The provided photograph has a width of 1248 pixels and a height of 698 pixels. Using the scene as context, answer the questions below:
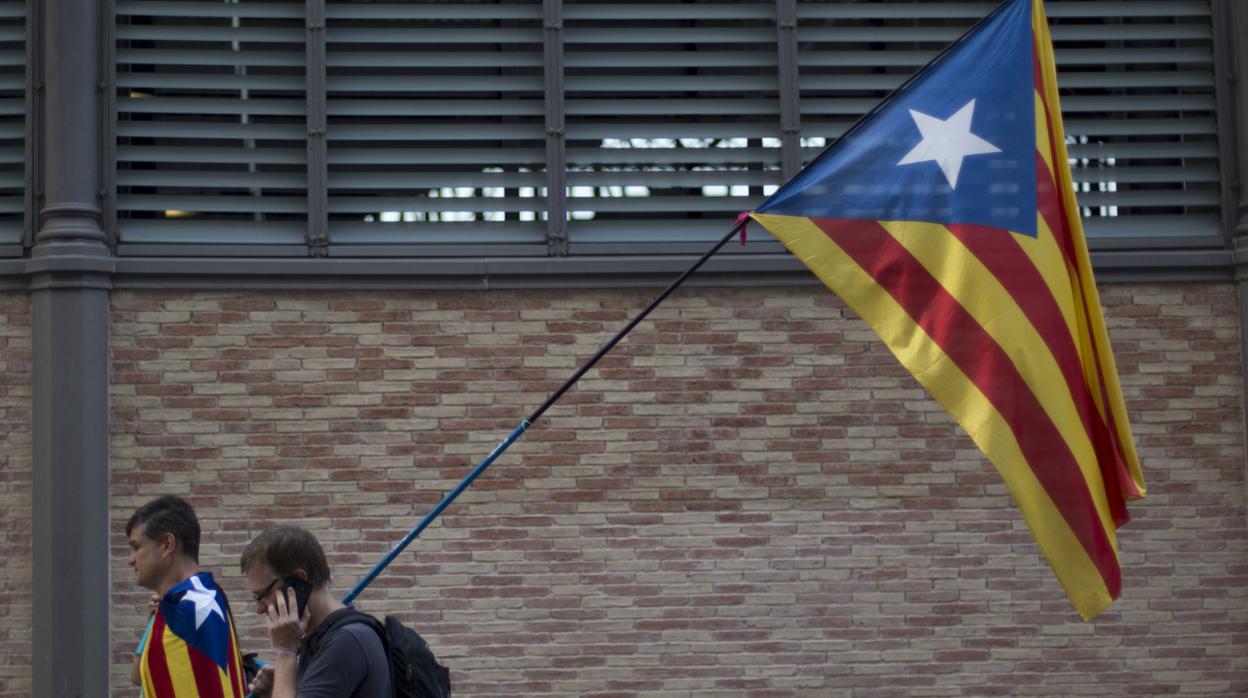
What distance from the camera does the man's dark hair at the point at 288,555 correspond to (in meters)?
4.38

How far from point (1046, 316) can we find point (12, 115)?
6.22 meters

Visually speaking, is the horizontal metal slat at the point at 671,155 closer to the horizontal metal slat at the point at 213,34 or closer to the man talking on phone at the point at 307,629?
the horizontal metal slat at the point at 213,34

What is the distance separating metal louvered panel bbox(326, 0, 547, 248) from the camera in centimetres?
877

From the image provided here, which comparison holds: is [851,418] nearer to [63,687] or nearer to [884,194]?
[884,194]

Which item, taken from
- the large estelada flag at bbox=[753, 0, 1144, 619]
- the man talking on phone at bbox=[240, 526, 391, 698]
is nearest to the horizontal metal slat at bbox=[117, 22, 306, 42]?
the large estelada flag at bbox=[753, 0, 1144, 619]

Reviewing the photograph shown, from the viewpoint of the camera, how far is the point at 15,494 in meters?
8.29

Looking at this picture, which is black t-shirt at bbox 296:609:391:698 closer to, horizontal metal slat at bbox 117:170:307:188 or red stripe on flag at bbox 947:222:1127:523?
red stripe on flag at bbox 947:222:1127:523

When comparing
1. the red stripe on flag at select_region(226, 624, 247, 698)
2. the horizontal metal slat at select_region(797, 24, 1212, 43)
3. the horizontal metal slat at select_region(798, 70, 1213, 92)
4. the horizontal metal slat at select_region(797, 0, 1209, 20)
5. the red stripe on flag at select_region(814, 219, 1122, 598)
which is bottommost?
the red stripe on flag at select_region(226, 624, 247, 698)

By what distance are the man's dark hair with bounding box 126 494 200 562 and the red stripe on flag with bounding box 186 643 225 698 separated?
35 cm

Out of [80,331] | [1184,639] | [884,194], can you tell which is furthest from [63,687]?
[1184,639]

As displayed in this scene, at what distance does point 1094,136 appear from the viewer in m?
9.09

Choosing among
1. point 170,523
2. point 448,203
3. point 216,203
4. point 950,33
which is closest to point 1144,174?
point 950,33

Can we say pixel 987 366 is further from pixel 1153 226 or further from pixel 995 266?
pixel 1153 226

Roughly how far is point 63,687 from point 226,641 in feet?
11.3
